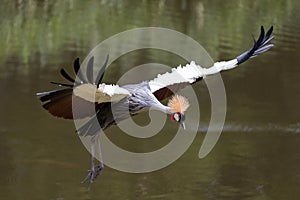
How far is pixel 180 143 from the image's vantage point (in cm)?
1080

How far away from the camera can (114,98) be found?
6.03m

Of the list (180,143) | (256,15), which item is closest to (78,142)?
(180,143)

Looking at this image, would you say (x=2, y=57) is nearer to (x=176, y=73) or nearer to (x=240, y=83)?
(x=240, y=83)

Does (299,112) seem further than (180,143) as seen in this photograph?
Yes

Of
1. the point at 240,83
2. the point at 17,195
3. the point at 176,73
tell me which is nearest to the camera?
the point at 176,73

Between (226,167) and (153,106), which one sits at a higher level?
(153,106)

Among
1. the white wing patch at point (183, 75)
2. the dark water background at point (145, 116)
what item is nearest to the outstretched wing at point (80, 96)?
the white wing patch at point (183, 75)

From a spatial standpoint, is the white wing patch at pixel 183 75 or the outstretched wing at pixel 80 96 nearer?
the outstretched wing at pixel 80 96

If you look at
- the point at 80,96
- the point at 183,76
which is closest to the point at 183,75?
the point at 183,76

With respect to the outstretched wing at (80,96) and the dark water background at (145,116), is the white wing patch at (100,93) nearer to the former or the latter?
the outstretched wing at (80,96)

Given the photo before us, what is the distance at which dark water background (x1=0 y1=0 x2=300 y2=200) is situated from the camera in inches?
356

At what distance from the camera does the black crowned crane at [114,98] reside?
18.5ft

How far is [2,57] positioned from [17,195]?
542 cm

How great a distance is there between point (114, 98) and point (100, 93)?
296mm
